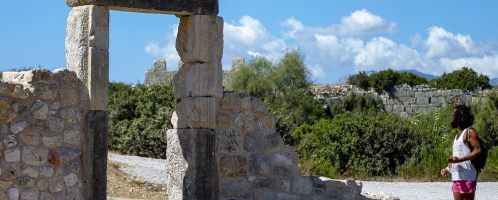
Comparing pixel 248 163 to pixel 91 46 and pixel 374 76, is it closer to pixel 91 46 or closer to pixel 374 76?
pixel 91 46

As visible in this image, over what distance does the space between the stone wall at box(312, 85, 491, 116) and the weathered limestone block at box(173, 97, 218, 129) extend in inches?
881

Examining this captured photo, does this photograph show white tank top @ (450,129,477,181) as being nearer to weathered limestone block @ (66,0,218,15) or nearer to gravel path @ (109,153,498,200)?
weathered limestone block @ (66,0,218,15)

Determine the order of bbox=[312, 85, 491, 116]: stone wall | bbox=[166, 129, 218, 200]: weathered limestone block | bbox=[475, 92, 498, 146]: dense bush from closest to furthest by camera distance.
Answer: bbox=[166, 129, 218, 200]: weathered limestone block
bbox=[475, 92, 498, 146]: dense bush
bbox=[312, 85, 491, 116]: stone wall

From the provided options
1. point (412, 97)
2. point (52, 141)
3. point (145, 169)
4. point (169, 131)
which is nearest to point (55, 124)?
point (52, 141)

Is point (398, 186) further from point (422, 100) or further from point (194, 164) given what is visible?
point (422, 100)

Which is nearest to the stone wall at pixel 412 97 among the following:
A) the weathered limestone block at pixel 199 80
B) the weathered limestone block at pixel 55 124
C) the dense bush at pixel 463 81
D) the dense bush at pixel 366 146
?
the dense bush at pixel 463 81

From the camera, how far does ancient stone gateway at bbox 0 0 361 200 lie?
327 inches

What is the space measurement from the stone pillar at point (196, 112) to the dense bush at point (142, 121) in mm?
8817

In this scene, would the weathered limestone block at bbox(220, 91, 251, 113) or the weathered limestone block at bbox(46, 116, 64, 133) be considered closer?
the weathered limestone block at bbox(46, 116, 64, 133)

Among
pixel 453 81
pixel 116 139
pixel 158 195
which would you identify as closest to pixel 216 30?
pixel 158 195

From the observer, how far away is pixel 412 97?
33.5 m

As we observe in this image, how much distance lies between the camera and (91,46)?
28.2 feet

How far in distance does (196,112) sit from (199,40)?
819mm

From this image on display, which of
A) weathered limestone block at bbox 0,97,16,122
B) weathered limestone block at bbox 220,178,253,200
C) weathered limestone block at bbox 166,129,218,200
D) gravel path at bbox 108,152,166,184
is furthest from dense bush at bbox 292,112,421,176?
weathered limestone block at bbox 0,97,16,122
